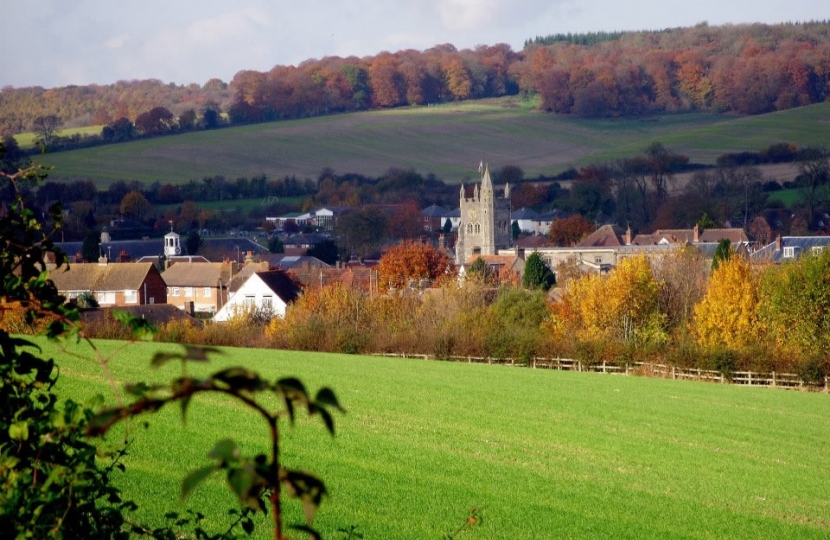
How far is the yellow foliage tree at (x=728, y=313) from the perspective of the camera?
49.3 meters

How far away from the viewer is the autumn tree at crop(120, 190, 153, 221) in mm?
118062

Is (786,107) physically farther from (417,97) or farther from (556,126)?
(417,97)

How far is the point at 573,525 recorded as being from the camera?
15.2 meters

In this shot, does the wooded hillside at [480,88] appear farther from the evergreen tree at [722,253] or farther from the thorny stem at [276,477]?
the thorny stem at [276,477]

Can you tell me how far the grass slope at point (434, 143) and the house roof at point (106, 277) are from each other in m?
68.2

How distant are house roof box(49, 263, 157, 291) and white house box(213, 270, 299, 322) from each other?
633 cm

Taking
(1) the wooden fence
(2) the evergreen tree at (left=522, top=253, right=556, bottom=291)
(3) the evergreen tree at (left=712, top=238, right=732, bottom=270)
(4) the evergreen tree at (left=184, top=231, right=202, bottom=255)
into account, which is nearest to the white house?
(2) the evergreen tree at (left=522, top=253, right=556, bottom=291)

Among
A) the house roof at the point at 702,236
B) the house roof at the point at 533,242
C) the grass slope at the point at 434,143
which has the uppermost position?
the grass slope at the point at 434,143

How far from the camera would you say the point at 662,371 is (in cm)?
4419

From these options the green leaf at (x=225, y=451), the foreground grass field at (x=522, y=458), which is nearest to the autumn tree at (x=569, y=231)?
the foreground grass field at (x=522, y=458)

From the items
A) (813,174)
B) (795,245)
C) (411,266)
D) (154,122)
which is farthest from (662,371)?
(154,122)

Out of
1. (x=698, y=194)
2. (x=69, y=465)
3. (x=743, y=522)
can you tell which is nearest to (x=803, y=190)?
(x=698, y=194)

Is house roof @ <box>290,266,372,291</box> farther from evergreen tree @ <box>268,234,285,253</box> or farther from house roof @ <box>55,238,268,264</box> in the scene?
evergreen tree @ <box>268,234,285,253</box>

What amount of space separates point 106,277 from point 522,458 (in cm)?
5039
